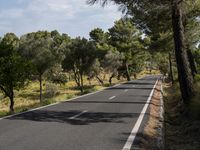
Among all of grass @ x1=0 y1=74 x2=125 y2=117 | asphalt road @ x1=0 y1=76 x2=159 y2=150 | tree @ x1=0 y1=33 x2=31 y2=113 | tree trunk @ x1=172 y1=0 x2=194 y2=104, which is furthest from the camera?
tree @ x1=0 y1=33 x2=31 y2=113

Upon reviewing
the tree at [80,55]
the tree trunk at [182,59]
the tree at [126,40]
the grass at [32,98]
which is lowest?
the grass at [32,98]

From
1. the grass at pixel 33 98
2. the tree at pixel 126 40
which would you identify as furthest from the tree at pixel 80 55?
the tree at pixel 126 40

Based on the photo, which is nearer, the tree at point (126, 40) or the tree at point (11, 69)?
the tree at point (11, 69)

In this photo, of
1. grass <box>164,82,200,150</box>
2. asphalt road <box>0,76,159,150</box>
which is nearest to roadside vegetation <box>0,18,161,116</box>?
asphalt road <box>0,76,159,150</box>

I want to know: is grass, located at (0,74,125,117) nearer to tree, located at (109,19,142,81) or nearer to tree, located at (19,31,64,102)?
tree, located at (19,31,64,102)

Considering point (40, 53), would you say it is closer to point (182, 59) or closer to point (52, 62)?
point (52, 62)

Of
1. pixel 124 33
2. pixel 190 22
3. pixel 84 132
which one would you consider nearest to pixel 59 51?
pixel 190 22

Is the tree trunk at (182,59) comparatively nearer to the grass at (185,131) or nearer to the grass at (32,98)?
the grass at (185,131)

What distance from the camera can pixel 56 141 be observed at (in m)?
8.95

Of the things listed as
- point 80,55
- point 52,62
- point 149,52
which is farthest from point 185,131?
point 80,55

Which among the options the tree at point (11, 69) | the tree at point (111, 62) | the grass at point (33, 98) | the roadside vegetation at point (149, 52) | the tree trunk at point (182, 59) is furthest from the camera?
the tree at point (111, 62)

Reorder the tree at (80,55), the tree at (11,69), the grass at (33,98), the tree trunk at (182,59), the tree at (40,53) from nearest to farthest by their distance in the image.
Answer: the tree trunk at (182,59), the grass at (33,98), the tree at (11,69), the tree at (40,53), the tree at (80,55)

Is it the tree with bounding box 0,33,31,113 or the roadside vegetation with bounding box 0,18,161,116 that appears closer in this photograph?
the tree with bounding box 0,33,31,113

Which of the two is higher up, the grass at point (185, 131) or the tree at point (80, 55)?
the tree at point (80, 55)
